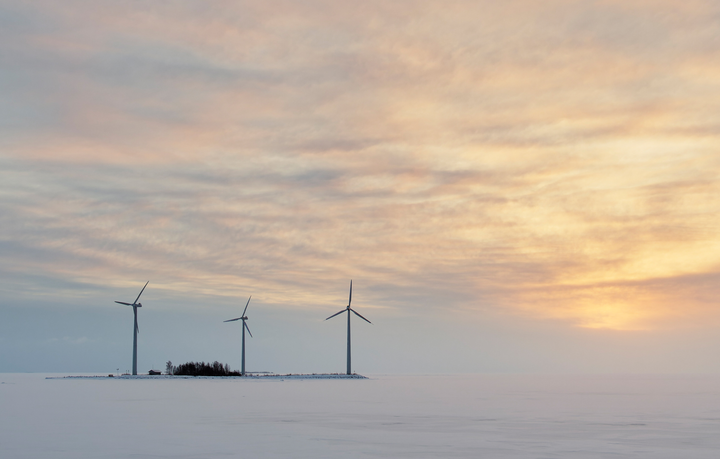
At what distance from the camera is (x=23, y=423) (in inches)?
2454

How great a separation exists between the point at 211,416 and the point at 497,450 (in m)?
35.5

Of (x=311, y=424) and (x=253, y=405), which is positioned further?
(x=253, y=405)

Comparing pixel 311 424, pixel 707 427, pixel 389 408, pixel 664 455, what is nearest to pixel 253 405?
pixel 389 408

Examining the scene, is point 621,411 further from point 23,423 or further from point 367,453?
point 23,423

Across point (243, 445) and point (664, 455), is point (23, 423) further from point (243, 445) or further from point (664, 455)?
point (664, 455)

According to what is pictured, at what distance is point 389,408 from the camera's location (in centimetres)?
8306

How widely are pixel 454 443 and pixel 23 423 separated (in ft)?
123

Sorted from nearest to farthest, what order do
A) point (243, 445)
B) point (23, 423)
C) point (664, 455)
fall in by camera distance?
point (664, 455) < point (243, 445) < point (23, 423)

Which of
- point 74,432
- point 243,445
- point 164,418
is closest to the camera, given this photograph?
point 243,445

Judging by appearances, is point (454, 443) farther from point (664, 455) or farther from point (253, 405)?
point (253, 405)

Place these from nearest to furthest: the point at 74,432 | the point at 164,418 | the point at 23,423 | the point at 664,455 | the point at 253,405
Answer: the point at 664,455 → the point at 74,432 → the point at 23,423 → the point at 164,418 → the point at 253,405

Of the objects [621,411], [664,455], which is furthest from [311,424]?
[621,411]

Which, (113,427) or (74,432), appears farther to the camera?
(113,427)

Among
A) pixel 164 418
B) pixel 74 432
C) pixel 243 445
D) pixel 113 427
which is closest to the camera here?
pixel 243 445
